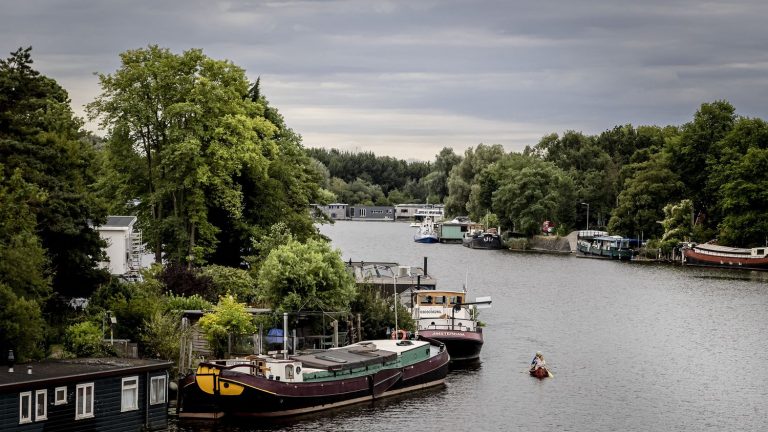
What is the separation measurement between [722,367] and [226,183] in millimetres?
35856

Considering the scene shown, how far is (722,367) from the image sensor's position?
66125mm

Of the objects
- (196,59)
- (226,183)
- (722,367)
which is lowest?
(722,367)

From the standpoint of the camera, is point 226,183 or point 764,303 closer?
point 226,183

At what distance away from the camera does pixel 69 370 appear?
42219mm

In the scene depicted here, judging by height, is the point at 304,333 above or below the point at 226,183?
below

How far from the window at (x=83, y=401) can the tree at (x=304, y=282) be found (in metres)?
18.8

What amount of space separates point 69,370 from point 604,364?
34.9 metres

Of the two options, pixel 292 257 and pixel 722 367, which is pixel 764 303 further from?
pixel 292 257

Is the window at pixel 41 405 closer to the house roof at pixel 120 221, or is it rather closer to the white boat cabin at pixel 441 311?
the white boat cabin at pixel 441 311

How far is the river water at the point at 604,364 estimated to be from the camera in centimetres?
5166

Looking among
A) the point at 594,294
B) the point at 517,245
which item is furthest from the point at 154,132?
the point at 517,245

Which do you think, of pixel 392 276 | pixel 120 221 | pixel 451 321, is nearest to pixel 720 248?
pixel 392 276

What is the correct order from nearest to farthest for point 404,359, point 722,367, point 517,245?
point 404,359 → point 722,367 → point 517,245

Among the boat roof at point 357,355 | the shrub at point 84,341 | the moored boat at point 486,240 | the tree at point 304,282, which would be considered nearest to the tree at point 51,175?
the shrub at point 84,341
